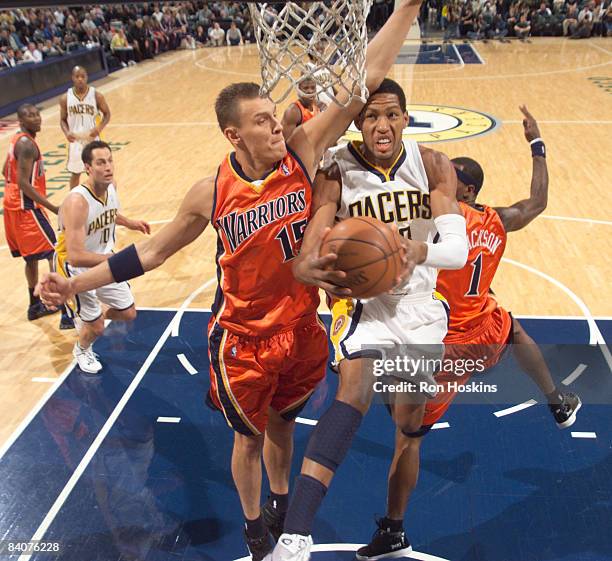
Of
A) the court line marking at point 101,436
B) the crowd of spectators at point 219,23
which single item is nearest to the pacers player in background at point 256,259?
the court line marking at point 101,436

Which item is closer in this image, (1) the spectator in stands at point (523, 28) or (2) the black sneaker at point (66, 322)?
(2) the black sneaker at point (66, 322)

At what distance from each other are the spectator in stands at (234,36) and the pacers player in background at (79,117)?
54.2 ft

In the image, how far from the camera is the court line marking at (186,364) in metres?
4.97

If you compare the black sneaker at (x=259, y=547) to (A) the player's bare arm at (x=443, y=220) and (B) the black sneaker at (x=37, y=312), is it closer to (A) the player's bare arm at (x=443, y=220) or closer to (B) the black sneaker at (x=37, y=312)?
(A) the player's bare arm at (x=443, y=220)

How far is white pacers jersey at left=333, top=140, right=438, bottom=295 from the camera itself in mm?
2922

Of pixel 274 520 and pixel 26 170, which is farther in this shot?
pixel 26 170

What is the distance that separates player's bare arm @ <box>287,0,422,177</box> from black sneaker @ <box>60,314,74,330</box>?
11.7ft

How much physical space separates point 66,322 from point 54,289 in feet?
10.2

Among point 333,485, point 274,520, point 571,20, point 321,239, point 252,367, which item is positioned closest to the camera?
point 321,239

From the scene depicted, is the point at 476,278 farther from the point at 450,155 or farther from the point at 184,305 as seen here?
the point at 450,155

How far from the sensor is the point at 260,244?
2.84 metres

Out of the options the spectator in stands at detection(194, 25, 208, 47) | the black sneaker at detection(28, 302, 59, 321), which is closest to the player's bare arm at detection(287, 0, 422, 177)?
the black sneaker at detection(28, 302, 59, 321)

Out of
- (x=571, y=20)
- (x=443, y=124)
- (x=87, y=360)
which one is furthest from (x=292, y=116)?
(x=571, y=20)

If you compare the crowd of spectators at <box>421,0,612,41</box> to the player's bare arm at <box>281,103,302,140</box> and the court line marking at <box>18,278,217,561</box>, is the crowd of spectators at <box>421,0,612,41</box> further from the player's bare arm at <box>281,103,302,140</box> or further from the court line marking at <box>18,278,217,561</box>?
the court line marking at <box>18,278,217,561</box>
